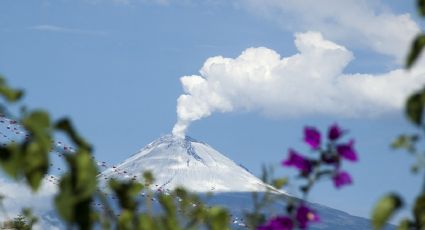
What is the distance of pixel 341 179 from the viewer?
388 centimetres

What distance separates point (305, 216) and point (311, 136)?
39cm

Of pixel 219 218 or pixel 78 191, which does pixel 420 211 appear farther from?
pixel 78 191

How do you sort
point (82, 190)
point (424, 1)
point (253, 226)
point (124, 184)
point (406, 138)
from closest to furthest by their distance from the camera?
point (82, 190) < point (424, 1) < point (124, 184) < point (406, 138) < point (253, 226)

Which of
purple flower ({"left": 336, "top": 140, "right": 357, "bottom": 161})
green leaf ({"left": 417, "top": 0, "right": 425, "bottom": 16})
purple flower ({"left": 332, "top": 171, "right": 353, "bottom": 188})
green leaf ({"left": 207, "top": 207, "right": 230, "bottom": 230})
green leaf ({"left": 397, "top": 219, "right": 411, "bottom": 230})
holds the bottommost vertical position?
green leaf ({"left": 207, "top": 207, "right": 230, "bottom": 230})

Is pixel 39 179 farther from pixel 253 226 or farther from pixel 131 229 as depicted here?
pixel 253 226

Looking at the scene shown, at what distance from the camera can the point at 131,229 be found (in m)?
3.86

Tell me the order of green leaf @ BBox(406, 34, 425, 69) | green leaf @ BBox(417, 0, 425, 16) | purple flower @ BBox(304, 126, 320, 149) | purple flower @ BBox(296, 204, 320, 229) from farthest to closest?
purple flower @ BBox(296, 204, 320, 229), purple flower @ BBox(304, 126, 320, 149), green leaf @ BBox(417, 0, 425, 16), green leaf @ BBox(406, 34, 425, 69)

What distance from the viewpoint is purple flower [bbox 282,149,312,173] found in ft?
12.9

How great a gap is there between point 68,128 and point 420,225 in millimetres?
1558

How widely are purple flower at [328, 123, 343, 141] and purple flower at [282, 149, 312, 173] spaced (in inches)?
6.2

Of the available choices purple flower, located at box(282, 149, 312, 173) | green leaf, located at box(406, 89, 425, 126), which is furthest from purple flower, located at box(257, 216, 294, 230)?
green leaf, located at box(406, 89, 425, 126)

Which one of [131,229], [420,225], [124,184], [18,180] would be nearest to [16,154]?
[18,180]

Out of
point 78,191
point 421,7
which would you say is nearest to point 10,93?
point 78,191

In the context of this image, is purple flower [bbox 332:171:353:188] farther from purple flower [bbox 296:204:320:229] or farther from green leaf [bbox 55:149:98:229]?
green leaf [bbox 55:149:98:229]
